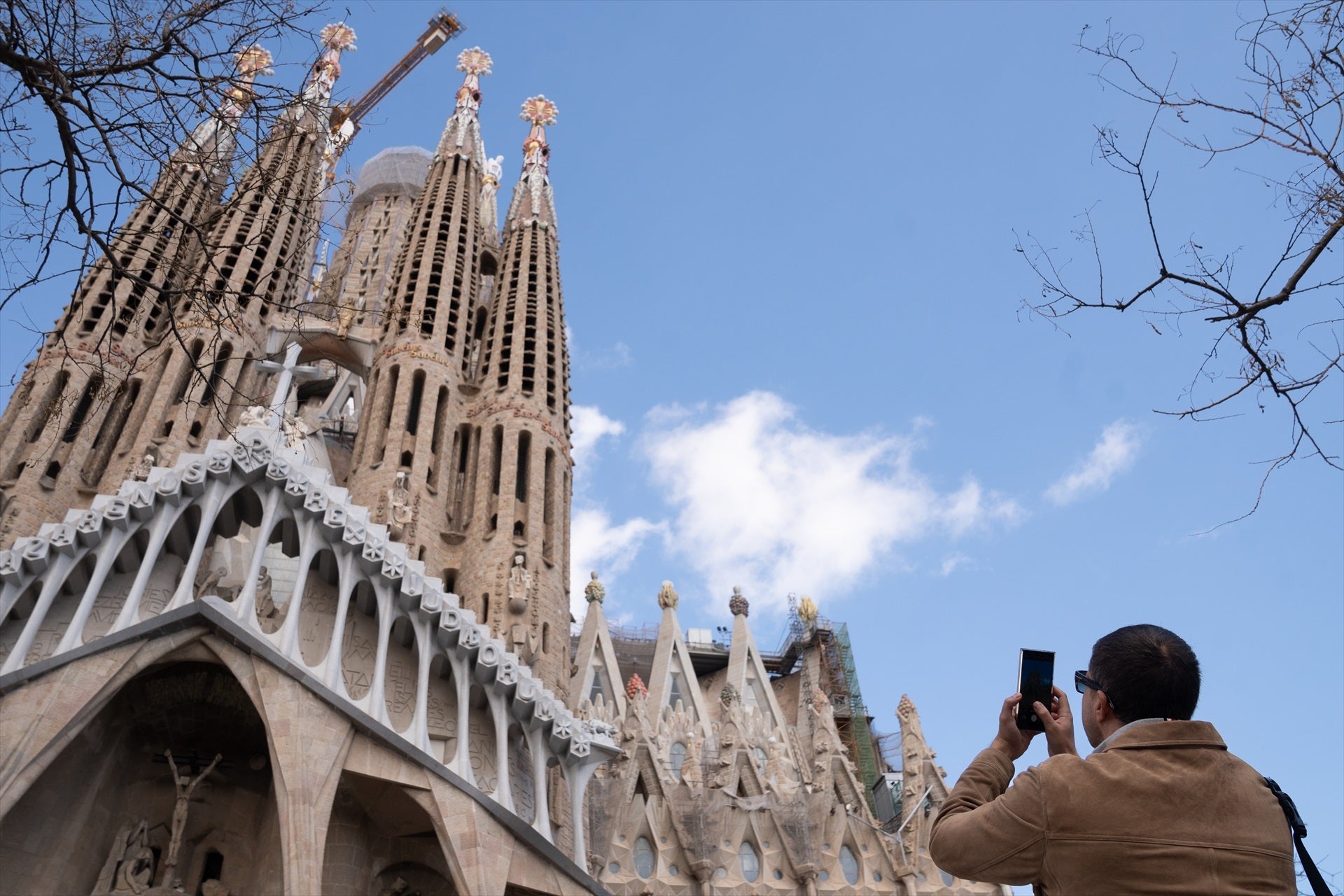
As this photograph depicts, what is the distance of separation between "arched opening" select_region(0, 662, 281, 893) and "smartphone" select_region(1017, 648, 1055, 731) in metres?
13.7

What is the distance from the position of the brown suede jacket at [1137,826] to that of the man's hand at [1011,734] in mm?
248

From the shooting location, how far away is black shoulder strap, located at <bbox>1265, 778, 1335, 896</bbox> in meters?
2.08

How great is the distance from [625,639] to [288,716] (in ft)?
86.6

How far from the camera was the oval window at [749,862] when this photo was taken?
22797mm

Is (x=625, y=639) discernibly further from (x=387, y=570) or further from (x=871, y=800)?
(x=387, y=570)

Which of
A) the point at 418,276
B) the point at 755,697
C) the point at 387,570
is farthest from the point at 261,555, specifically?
the point at 755,697

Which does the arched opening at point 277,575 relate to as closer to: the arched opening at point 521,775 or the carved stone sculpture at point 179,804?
the carved stone sculpture at point 179,804

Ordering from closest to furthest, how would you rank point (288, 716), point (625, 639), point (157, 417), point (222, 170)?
1. point (222, 170)
2. point (288, 716)
3. point (157, 417)
4. point (625, 639)

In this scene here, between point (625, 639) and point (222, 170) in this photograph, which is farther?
point (625, 639)

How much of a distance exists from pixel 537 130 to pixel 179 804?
26203 millimetres

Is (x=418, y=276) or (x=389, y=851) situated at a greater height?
(x=418, y=276)

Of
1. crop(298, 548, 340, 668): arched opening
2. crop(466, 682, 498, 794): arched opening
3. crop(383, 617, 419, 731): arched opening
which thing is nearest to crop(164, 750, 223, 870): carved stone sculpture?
crop(298, 548, 340, 668): arched opening

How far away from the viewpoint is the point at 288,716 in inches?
533

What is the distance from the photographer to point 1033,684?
249 cm
